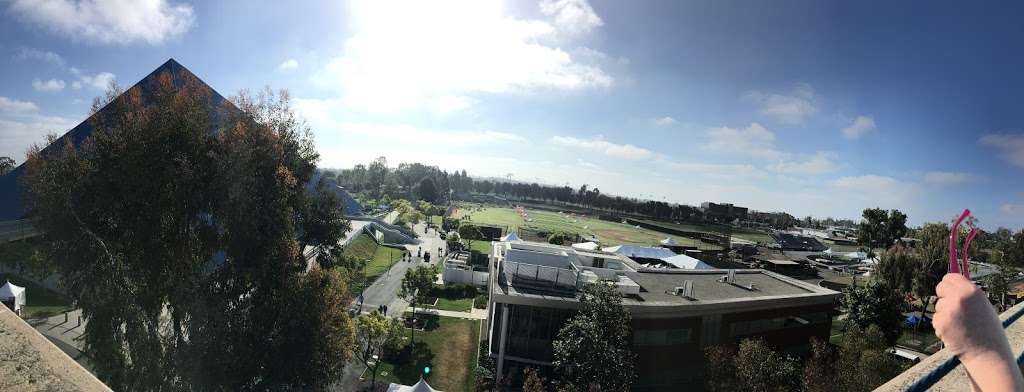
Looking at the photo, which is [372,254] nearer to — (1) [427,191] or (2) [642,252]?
(2) [642,252]

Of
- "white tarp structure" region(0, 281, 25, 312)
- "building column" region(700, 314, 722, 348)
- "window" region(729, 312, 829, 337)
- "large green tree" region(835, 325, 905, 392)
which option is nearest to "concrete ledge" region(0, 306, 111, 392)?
"large green tree" region(835, 325, 905, 392)

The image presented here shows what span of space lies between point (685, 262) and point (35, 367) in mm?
44152

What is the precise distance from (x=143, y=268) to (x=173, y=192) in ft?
6.34

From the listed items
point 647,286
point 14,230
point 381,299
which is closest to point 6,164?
point 14,230

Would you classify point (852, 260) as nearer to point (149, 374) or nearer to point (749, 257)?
point (749, 257)

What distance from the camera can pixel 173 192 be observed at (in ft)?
35.4

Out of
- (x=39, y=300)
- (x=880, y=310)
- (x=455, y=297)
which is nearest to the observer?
(x=39, y=300)

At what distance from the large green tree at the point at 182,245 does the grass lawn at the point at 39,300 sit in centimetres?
1532

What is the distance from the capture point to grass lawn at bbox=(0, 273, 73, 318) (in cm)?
2139

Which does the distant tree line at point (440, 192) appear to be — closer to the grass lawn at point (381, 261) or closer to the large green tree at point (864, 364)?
the grass lawn at point (381, 261)

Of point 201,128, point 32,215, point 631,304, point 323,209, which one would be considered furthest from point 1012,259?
point 32,215

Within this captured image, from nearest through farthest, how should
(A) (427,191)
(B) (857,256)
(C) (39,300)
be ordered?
1. (C) (39,300)
2. (B) (857,256)
3. (A) (427,191)

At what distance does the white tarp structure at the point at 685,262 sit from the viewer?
40250mm

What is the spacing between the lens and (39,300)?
907 inches
